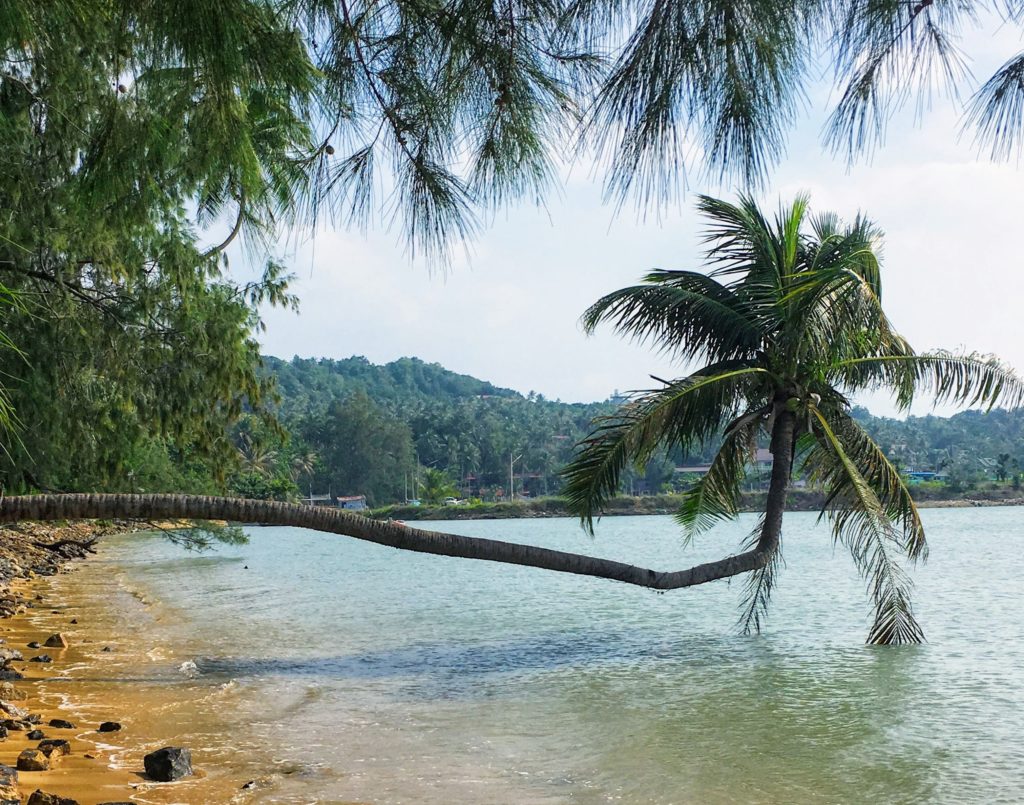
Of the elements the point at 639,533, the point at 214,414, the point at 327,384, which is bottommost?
the point at 639,533

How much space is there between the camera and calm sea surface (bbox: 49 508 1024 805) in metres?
7.03

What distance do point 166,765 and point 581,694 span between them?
5.06 metres

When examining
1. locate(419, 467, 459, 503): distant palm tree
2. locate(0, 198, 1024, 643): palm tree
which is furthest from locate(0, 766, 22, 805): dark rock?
locate(419, 467, 459, 503): distant palm tree

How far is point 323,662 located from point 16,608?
5782 mm

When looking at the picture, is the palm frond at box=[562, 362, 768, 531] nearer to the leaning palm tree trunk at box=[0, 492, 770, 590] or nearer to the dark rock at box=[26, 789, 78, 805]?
the leaning palm tree trunk at box=[0, 492, 770, 590]

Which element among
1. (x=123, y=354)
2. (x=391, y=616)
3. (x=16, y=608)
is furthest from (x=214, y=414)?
(x=391, y=616)

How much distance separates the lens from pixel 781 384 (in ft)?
36.4

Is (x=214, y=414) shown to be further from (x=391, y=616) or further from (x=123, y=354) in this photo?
(x=391, y=616)

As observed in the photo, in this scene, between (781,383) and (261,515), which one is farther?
(781,383)

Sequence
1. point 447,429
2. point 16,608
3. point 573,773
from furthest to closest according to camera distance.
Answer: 1. point 447,429
2. point 16,608
3. point 573,773

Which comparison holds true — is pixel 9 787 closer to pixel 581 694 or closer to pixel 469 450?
pixel 581 694

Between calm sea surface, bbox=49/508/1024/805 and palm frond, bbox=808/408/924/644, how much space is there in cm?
91

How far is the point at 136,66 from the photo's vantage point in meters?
4.36

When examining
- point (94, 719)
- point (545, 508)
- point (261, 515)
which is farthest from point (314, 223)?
point (545, 508)
